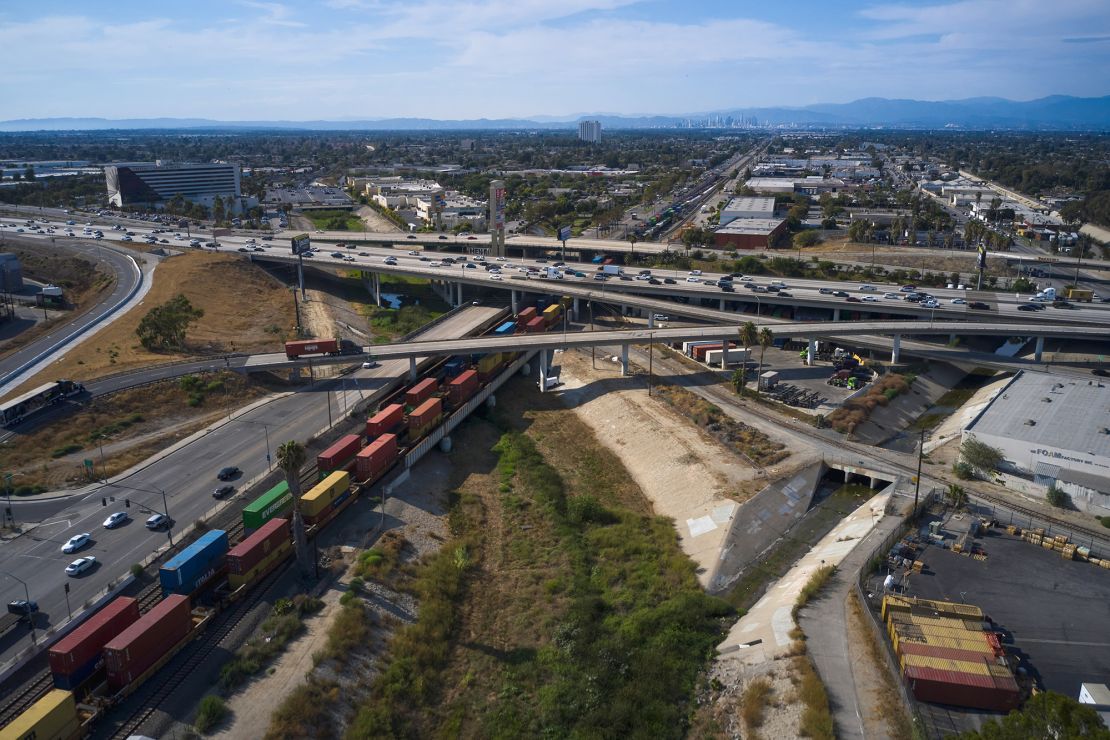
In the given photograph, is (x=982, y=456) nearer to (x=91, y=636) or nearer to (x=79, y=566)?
(x=91, y=636)

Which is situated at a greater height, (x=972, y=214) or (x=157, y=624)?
(x=972, y=214)

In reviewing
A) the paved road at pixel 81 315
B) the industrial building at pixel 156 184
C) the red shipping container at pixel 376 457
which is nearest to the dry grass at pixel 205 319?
the paved road at pixel 81 315

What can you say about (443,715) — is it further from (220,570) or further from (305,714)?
(220,570)

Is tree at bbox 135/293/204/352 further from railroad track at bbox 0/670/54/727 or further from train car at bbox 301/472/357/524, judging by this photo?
railroad track at bbox 0/670/54/727

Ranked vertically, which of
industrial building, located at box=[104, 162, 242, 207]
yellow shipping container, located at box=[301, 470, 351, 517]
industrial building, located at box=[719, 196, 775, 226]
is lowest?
yellow shipping container, located at box=[301, 470, 351, 517]

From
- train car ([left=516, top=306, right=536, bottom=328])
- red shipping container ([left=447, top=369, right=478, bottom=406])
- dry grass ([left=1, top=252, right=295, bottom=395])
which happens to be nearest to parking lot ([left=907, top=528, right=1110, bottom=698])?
red shipping container ([left=447, top=369, right=478, bottom=406])

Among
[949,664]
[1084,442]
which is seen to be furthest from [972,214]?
[949,664]

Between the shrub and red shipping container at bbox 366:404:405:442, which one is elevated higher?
red shipping container at bbox 366:404:405:442
